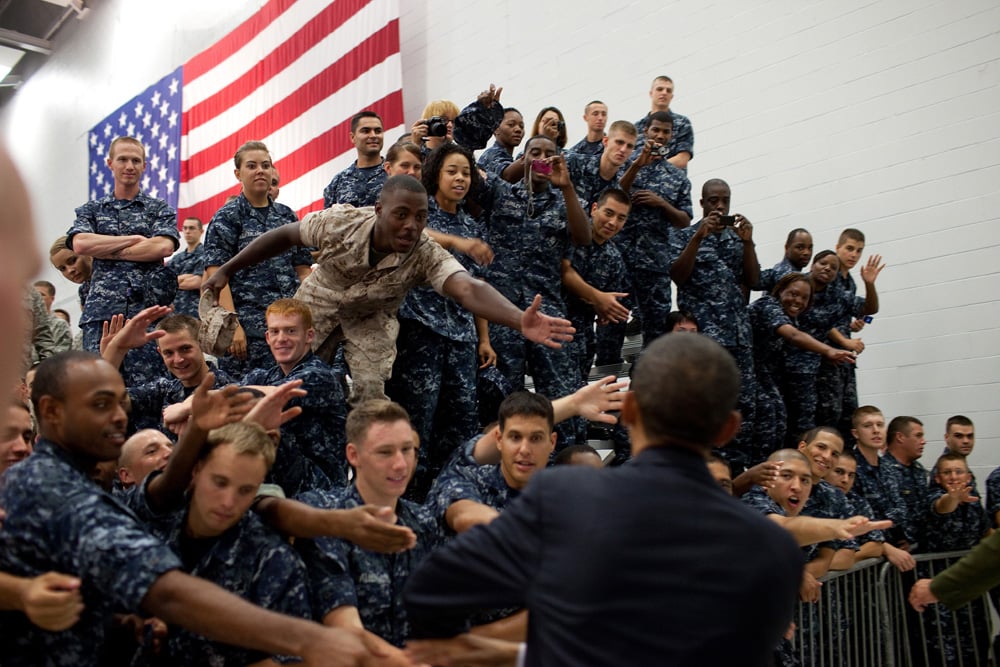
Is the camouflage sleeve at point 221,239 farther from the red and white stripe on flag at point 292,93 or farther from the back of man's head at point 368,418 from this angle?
the red and white stripe on flag at point 292,93

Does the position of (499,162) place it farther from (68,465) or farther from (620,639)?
(620,639)

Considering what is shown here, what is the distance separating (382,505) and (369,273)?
1380 mm

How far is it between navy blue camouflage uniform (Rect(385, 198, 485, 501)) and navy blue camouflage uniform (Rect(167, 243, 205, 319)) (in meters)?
1.59

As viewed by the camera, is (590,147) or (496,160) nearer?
(496,160)

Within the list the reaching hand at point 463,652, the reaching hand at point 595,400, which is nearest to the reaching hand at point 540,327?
the reaching hand at point 595,400

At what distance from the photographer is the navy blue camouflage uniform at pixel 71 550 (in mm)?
2008

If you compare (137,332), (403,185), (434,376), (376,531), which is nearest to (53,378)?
(376,531)

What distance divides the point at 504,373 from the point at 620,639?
356cm

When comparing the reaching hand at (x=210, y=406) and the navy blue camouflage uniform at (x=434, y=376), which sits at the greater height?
the navy blue camouflage uniform at (x=434, y=376)

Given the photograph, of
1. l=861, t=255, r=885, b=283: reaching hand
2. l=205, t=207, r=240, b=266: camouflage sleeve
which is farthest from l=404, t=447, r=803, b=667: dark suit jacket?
l=861, t=255, r=885, b=283: reaching hand

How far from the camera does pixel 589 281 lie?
5688 mm

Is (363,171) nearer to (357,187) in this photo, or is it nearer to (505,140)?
(357,187)

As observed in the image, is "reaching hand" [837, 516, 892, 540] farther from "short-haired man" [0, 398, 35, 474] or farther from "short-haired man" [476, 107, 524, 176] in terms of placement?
"short-haired man" [476, 107, 524, 176]

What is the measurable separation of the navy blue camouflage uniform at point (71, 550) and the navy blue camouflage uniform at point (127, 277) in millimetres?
2717
